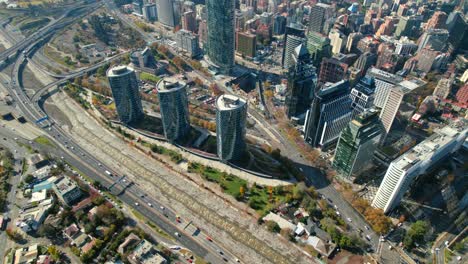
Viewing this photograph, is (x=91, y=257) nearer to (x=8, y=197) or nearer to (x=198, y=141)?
(x=8, y=197)

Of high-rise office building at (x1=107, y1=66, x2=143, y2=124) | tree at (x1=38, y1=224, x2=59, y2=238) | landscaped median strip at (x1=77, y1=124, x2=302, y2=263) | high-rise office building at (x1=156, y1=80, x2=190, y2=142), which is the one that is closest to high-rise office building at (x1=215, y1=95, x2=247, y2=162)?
high-rise office building at (x1=156, y1=80, x2=190, y2=142)

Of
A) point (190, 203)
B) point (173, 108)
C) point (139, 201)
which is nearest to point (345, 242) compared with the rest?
point (190, 203)

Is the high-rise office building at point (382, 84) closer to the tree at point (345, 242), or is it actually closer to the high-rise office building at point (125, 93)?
the tree at point (345, 242)

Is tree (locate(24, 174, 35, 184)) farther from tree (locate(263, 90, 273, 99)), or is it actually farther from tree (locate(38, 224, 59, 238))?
tree (locate(263, 90, 273, 99))

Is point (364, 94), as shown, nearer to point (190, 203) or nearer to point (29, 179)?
point (190, 203)

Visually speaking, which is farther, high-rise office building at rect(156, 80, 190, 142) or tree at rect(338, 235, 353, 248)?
high-rise office building at rect(156, 80, 190, 142)

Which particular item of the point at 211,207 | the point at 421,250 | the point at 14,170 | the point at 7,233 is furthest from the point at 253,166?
the point at 14,170
